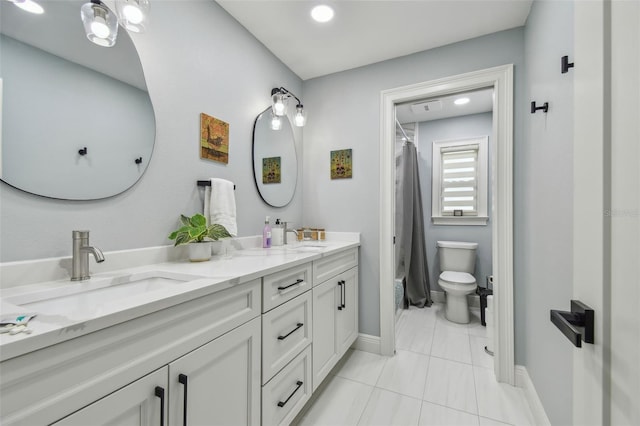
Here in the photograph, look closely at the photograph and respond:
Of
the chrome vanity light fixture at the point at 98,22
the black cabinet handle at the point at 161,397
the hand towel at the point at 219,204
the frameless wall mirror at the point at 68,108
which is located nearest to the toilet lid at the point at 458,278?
the hand towel at the point at 219,204

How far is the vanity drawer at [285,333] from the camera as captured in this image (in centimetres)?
115

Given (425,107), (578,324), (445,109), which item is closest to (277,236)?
(578,324)

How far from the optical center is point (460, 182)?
11.4 feet

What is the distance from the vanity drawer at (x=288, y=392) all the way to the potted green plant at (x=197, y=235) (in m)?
0.68

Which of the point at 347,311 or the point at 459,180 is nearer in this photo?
the point at 347,311

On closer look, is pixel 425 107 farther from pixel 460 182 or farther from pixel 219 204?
pixel 219 204

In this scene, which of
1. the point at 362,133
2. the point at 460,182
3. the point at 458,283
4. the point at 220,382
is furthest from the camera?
the point at 460,182

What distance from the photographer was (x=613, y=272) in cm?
42

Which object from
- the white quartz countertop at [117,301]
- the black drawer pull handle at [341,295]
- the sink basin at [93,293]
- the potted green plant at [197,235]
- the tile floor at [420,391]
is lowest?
the tile floor at [420,391]

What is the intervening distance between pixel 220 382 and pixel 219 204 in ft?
3.01

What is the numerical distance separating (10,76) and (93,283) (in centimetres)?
75

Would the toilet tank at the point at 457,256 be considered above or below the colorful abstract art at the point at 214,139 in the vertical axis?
below

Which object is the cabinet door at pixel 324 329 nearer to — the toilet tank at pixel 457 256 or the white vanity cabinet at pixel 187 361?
the white vanity cabinet at pixel 187 361

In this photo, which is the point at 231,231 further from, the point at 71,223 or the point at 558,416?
the point at 558,416
